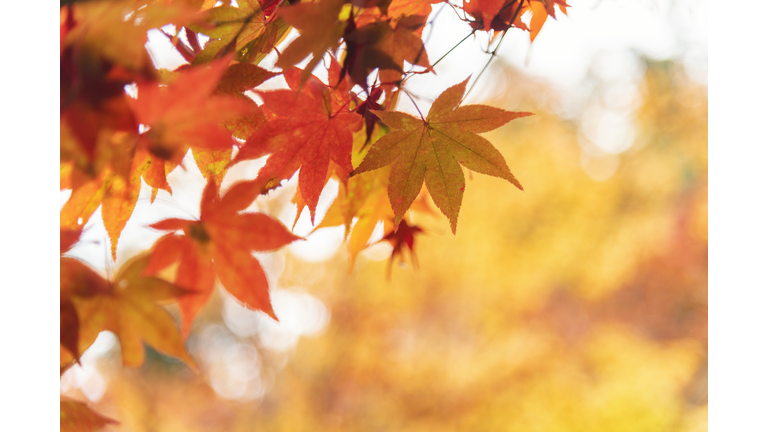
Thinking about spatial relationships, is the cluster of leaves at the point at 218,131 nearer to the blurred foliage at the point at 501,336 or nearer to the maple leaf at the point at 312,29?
the maple leaf at the point at 312,29

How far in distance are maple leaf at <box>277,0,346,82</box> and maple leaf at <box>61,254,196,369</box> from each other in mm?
180

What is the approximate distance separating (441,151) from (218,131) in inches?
8.0

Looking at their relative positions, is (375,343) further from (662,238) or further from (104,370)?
(662,238)

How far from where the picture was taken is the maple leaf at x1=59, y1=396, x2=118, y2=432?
0.35 m

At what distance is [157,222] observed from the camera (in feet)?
1.01

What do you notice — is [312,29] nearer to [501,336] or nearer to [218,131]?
[218,131]

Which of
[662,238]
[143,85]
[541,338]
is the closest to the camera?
[143,85]

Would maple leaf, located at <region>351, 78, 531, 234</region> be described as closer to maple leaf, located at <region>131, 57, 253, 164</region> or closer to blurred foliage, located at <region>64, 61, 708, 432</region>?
maple leaf, located at <region>131, 57, 253, 164</region>

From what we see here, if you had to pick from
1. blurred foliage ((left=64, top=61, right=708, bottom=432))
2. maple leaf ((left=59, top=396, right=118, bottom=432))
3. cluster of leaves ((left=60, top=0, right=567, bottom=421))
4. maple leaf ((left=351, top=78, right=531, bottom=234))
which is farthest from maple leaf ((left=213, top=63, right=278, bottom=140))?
blurred foliage ((left=64, top=61, right=708, bottom=432))

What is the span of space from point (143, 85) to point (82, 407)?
0.29 meters

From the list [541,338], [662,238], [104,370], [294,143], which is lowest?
[104,370]

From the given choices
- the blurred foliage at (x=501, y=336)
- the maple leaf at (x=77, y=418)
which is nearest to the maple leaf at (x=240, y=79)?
the maple leaf at (x=77, y=418)

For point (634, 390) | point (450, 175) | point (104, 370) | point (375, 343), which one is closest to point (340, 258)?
point (375, 343)

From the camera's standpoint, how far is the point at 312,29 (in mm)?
300
